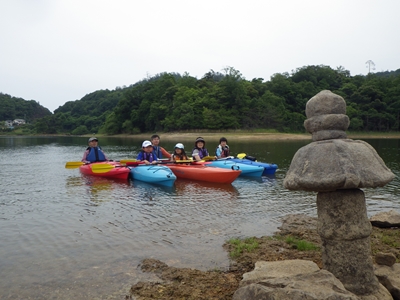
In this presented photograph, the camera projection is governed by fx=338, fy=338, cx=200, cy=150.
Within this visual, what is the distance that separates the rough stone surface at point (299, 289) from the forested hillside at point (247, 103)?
2480 inches

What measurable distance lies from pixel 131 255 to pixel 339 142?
13.5ft

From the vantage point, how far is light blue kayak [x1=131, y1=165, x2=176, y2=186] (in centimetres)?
1335

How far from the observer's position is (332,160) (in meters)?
3.60

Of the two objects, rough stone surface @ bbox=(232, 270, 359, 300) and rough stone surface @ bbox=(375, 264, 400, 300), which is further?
rough stone surface @ bbox=(375, 264, 400, 300)

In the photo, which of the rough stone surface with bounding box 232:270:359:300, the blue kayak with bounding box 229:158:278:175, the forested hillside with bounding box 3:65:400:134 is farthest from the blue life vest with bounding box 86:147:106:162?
the forested hillside with bounding box 3:65:400:134

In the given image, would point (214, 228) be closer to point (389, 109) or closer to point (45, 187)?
point (45, 187)

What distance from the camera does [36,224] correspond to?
27.3ft

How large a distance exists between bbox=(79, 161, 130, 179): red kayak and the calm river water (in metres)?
0.63

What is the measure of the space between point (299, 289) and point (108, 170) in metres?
13.5

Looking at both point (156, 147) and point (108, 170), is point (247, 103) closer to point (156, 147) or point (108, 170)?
point (156, 147)

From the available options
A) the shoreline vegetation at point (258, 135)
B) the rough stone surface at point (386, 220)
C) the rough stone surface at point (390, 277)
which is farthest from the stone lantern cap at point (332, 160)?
the shoreline vegetation at point (258, 135)

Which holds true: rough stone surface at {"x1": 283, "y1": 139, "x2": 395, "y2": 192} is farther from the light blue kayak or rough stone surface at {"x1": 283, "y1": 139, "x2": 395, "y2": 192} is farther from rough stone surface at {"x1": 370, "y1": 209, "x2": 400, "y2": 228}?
the light blue kayak

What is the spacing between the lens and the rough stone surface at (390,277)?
3855 mm

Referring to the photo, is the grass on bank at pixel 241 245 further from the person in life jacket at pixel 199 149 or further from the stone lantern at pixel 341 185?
the person in life jacket at pixel 199 149
